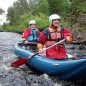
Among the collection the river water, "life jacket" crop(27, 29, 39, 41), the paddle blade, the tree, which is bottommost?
the river water

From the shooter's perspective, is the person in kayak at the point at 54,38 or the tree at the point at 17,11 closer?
the person in kayak at the point at 54,38

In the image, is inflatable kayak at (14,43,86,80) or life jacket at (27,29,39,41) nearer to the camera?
inflatable kayak at (14,43,86,80)

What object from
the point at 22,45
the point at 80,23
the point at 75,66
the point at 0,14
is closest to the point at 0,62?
the point at 22,45

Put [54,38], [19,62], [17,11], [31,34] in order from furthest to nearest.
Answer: [17,11] → [31,34] → [19,62] → [54,38]

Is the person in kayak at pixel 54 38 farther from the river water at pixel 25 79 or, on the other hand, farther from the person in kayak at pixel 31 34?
the person in kayak at pixel 31 34

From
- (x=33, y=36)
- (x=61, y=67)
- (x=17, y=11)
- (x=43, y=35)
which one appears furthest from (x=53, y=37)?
(x=17, y=11)

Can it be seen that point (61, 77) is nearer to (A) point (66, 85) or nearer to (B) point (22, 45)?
(A) point (66, 85)

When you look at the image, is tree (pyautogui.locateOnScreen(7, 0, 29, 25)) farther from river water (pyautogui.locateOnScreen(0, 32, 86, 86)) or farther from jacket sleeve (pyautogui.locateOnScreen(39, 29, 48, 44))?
jacket sleeve (pyautogui.locateOnScreen(39, 29, 48, 44))

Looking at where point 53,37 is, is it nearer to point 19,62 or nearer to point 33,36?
point 19,62

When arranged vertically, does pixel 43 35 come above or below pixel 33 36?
above

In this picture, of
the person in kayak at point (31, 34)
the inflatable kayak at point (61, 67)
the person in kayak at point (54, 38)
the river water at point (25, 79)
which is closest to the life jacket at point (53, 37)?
the person in kayak at point (54, 38)

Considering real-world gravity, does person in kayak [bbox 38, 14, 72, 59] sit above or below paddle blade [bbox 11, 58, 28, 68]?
above

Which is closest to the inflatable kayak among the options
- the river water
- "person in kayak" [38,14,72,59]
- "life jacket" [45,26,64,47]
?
the river water

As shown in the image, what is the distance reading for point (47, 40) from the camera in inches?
352
